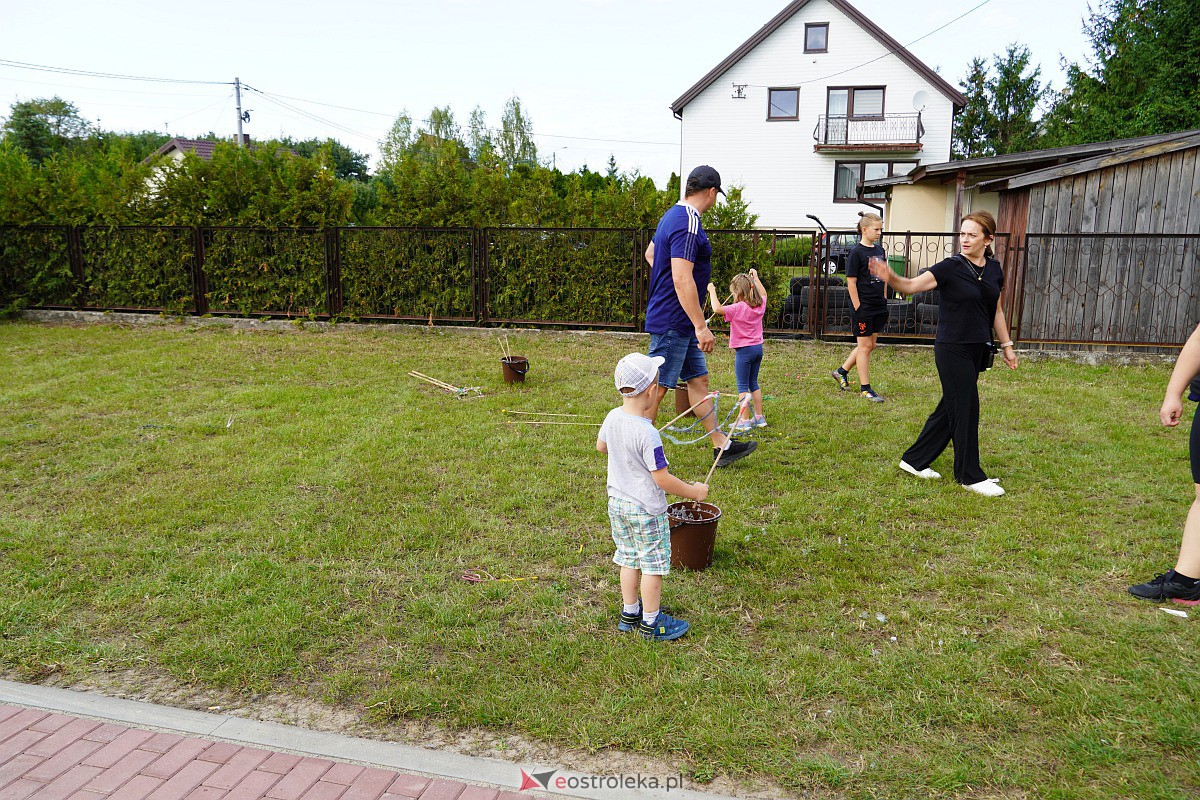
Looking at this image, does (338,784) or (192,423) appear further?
(192,423)

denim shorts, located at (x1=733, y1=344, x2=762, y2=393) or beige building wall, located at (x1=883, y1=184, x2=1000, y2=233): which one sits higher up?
beige building wall, located at (x1=883, y1=184, x2=1000, y2=233)

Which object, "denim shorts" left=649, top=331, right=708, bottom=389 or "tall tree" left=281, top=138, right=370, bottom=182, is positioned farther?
"tall tree" left=281, top=138, right=370, bottom=182

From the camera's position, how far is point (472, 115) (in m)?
55.7

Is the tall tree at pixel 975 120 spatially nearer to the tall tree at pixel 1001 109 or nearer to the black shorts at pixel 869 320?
the tall tree at pixel 1001 109

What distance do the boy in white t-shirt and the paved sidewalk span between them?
36.5 inches

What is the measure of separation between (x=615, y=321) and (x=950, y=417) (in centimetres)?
742

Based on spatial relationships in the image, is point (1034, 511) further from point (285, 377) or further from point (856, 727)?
point (285, 377)

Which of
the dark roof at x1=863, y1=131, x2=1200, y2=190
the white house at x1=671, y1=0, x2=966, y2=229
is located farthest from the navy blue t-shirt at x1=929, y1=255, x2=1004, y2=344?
the white house at x1=671, y1=0, x2=966, y2=229

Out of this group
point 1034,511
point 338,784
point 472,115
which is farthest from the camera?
point 472,115

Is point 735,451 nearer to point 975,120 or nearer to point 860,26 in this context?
point 860,26

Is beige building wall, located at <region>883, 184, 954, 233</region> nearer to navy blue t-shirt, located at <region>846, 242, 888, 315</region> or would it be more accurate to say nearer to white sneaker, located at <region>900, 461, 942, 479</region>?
navy blue t-shirt, located at <region>846, 242, 888, 315</region>

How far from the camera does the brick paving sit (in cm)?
257

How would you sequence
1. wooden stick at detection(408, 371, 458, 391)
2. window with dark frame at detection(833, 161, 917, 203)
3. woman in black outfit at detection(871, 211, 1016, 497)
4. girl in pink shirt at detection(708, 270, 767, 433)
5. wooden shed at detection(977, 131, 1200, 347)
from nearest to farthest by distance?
woman in black outfit at detection(871, 211, 1016, 497)
girl in pink shirt at detection(708, 270, 767, 433)
wooden stick at detection(408, 371, 458, 391)
wooden shed at detection(977, 131, 1200, 347)
window with dark frame at detection(833, 161, 917, 203)

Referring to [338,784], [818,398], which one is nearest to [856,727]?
[338,784]
